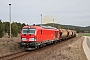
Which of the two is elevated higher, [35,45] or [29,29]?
[29,29]

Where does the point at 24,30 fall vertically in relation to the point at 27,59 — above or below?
above

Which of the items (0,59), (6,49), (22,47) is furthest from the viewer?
(22,47)

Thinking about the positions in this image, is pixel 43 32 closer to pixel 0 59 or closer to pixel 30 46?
pixel 30 46

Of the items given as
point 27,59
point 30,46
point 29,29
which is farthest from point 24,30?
point 27,59

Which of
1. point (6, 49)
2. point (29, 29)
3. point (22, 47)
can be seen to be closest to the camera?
point (6, 49)

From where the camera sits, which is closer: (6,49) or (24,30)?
(6,49)

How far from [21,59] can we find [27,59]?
20.3 inches

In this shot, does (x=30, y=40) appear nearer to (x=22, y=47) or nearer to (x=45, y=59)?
(x=22, y=47)

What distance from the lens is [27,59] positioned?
16.5 metres

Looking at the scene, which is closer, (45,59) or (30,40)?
(45,59)

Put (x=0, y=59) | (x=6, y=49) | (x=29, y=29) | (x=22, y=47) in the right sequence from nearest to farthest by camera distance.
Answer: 1. (x=0, y=59)
2. (x=6, y=49)
3. (x=29, y=29)
4. (x=22, y=47)

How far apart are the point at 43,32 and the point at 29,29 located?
3425 mm

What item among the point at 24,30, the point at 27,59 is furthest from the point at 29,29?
the point at 27,59

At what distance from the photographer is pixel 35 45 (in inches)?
Result: 914
